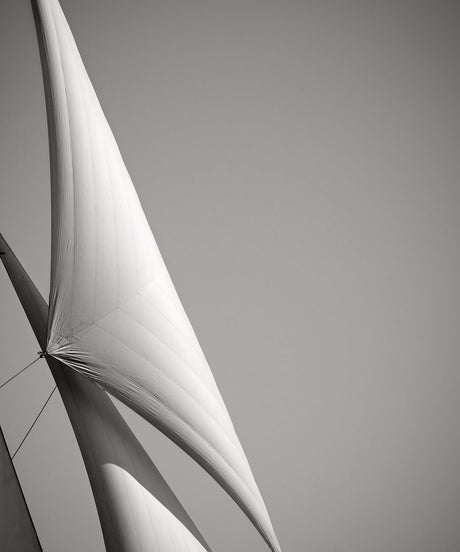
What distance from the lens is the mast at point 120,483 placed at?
371 centimetres

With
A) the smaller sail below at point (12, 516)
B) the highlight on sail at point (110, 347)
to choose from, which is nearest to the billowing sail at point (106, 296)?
the highlight on sail at point (110, 347)

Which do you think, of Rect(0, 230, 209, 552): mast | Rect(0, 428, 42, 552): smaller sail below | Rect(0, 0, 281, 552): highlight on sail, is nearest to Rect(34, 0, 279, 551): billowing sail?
Rect(0, 0, 281, 552): highlight on sail

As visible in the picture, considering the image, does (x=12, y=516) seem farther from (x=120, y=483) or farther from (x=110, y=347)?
(x=110, y=347)

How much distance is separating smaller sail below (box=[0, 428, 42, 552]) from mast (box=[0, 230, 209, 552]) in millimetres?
99

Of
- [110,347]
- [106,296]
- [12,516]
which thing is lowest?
[12,516]

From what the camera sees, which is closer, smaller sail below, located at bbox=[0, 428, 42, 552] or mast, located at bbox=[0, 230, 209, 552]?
mast, located at bbox=[0, 230, 209, 552]

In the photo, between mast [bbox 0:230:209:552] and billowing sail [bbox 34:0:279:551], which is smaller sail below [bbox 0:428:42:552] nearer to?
mast [bbox 0:230:209:552]

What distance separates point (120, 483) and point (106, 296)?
122 centimetres

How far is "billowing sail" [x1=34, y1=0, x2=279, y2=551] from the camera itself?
3744 millimetres

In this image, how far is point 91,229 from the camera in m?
3.79

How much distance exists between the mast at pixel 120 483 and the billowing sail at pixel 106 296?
30 centimetres

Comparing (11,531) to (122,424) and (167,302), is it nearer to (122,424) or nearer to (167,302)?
(122,424)

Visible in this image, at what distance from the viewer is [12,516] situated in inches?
159

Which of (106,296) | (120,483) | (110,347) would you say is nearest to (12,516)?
(120,483)
